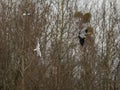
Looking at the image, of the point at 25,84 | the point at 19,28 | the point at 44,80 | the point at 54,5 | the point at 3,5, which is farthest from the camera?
the point at 3,5

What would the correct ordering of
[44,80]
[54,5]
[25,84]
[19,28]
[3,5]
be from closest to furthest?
[19,28], [25,84], [44,80], [54,5], [3,5]

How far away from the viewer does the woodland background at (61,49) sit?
71.5 feet

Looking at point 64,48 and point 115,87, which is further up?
point 64,48

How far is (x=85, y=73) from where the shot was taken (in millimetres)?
24906

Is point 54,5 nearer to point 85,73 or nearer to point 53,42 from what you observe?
point 53,42

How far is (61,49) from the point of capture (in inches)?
925

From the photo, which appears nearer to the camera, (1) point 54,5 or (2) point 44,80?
(2) point 44,80

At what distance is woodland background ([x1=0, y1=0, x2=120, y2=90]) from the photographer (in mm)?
21797

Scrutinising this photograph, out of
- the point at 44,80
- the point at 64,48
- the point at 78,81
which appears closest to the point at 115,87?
the point at 78,81

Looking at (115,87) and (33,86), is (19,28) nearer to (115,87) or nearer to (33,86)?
(33,86)

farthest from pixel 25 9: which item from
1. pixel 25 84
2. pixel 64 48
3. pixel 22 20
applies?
pixel 64 48

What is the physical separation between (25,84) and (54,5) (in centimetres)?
640

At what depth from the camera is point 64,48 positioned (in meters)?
24.8

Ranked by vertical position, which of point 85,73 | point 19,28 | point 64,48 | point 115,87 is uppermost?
point 19,28
